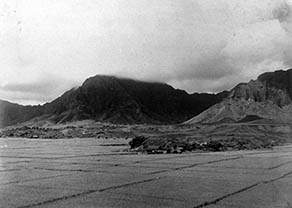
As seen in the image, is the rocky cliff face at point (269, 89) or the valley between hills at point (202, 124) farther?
the rocky cliff face at point (269, 89)

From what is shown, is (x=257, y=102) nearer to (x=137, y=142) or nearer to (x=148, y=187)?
(x=137, y=142)

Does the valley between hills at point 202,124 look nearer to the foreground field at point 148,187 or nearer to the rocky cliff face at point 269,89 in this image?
the rocky cliff face at point 269,89

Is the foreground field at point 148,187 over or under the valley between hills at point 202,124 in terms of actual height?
under

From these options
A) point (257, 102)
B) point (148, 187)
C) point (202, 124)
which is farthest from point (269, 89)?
point (148, 187)

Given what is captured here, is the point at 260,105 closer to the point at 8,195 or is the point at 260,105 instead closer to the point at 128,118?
the point at 128,118

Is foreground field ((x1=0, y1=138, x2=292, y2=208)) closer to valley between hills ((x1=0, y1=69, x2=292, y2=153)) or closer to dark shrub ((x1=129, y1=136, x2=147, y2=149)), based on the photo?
valley between hills ((x1=0, y1=69, x2=292, y2=153))

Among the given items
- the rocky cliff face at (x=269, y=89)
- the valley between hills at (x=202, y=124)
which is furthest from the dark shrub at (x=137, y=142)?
the rocky cliff face at (x=269, y=89)

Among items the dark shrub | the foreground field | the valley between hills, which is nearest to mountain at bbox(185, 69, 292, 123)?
the valley between hills

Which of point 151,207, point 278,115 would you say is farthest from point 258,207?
point 278,115
